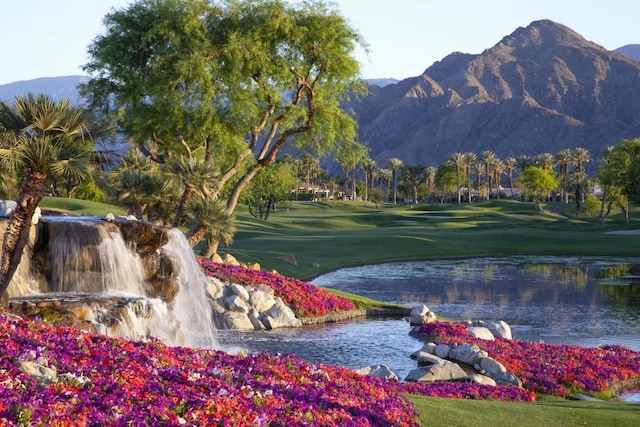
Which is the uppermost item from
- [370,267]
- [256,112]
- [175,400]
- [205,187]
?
[256,112]

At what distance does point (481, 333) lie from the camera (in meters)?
30.3

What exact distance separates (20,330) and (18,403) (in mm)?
4368

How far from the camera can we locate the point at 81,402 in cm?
999

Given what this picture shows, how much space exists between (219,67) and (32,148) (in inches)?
1103

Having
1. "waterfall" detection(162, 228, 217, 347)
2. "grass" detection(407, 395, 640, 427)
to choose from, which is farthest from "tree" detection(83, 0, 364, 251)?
"grass" detection(407, 395, 640, 427)

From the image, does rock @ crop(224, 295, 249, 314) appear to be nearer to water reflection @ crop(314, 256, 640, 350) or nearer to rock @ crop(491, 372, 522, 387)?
rock @ crop(491, 372, 522, 387)

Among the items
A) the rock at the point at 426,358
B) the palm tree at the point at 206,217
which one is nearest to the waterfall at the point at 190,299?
the palm tree at the point at 206,217

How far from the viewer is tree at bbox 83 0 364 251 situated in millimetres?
44562

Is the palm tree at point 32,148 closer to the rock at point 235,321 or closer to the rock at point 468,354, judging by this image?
the rock at point 235,321

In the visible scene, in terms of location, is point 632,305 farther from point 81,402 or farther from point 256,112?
point 81,402

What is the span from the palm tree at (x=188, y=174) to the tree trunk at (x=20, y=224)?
16.1m

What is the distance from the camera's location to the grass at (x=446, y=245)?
48.6 ft

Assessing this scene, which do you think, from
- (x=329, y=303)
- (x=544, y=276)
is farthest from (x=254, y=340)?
(x=544, y=276)

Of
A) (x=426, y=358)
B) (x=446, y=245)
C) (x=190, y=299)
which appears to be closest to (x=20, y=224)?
(x=190, y=299)
